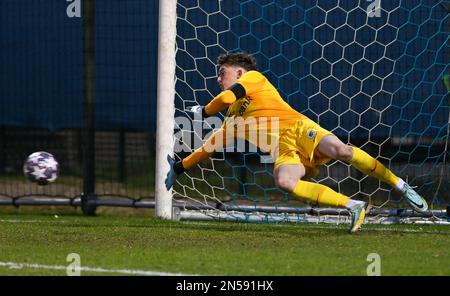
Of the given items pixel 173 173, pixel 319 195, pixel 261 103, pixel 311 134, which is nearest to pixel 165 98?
pixel 173 173

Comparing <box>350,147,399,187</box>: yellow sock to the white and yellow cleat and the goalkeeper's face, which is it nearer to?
the white and yellow cleat

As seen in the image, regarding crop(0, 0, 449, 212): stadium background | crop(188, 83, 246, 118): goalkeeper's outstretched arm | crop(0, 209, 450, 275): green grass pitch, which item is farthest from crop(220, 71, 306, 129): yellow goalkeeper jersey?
crop(0, 0, 449, 212): stadium background

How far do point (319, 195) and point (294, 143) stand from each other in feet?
1.99

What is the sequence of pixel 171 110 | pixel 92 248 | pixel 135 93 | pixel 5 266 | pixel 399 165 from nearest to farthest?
pixel 5 266
pixel 92 248
pixel 171 110
pixel 399 165
pixel 135 93

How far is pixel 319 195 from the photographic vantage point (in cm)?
834

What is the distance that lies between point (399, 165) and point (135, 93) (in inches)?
145

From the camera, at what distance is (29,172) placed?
9.15 metres

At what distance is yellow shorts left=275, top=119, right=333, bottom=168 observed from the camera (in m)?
8.60

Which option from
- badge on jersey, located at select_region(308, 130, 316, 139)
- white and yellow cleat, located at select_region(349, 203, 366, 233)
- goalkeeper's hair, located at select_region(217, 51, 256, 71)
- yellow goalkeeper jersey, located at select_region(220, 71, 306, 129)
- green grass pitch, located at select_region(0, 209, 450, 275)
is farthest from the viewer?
goalkeeper's hair, located at select_region(217, 51, 256, 71)

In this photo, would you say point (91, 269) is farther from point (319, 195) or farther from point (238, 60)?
point (238, 60)

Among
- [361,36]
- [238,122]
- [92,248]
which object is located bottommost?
[92,248]
